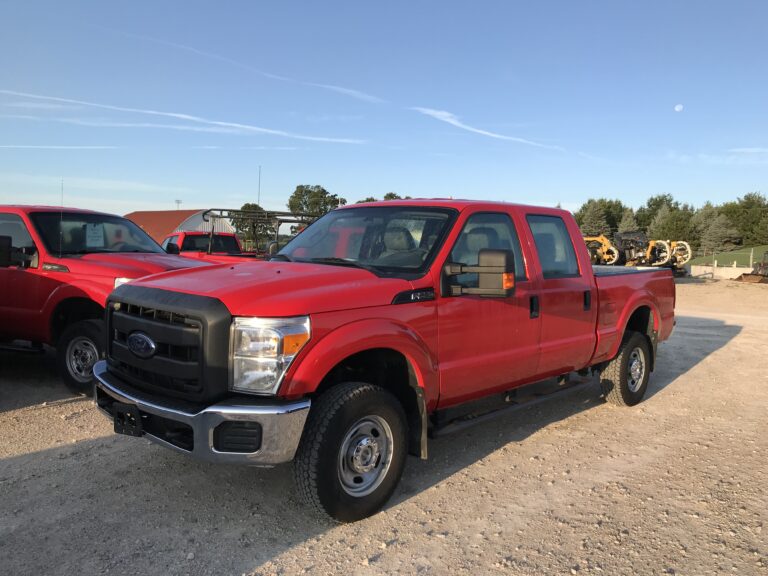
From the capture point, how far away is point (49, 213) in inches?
267

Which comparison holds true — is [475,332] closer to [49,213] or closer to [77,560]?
[77,560]

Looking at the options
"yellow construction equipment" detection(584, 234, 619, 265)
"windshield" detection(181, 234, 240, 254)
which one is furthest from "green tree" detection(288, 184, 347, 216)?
"windshield" detection(181, 234, 240, 254)

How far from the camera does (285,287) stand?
134 inches

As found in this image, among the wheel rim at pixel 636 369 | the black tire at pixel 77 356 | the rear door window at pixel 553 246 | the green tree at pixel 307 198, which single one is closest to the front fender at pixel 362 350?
the rear door window at pixel 553 246

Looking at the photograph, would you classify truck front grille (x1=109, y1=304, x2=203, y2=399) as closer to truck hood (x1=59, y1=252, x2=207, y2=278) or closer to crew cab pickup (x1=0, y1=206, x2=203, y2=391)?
truck hood (x1=59, y1=252, x2=207, y2=278)

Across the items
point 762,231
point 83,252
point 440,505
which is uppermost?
point 762,231

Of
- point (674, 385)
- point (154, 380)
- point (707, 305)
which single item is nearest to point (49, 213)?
point (154, 380)

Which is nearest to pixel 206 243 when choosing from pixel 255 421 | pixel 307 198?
pixel 255 421

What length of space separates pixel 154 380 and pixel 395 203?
2269 millimetres

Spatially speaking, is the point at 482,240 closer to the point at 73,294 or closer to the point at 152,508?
the point at 152,508

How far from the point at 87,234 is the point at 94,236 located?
79mm

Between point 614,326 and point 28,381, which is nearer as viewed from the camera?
point 614,326

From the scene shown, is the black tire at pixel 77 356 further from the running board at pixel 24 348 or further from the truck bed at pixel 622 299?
the truck bed at pixel 622 299

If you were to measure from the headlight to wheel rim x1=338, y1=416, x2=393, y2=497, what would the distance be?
0.61 metres
